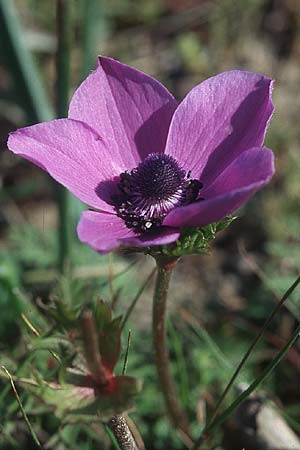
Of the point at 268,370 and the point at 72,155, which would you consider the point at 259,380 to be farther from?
the point at 72,155

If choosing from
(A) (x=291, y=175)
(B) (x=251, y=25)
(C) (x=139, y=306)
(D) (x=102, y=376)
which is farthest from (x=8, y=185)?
(D) (x=102, y=376)

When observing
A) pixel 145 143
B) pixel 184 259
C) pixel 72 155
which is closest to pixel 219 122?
pixel 145 143

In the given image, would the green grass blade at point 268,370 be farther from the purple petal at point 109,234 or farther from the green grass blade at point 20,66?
the green grass blade at point 20,66

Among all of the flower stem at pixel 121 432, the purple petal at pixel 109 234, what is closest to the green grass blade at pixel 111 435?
the flower stem at pixel 121 432

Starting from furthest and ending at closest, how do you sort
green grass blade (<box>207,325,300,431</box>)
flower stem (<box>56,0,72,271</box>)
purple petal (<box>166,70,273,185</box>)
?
flower stem (<box>56,0,72,271</box>) → purple petal (<box>166,70,273,185</box>) → green grass blade (<box>207,325,300,431</box>)

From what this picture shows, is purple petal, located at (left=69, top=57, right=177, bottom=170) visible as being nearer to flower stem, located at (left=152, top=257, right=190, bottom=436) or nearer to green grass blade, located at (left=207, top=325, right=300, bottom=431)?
flower stem, located at (left=152, top=257, right=190, bottom=436)

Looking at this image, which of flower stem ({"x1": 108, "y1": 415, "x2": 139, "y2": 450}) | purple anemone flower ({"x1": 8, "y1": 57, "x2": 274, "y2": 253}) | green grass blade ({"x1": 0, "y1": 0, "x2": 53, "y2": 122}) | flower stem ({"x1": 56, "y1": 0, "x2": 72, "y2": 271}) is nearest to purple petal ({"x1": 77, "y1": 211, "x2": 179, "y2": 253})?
purple anemone flower ({"x1": 8, "y1": 57, "x2": 274, "y2": 253})

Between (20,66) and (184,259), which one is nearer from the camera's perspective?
(20,66)
